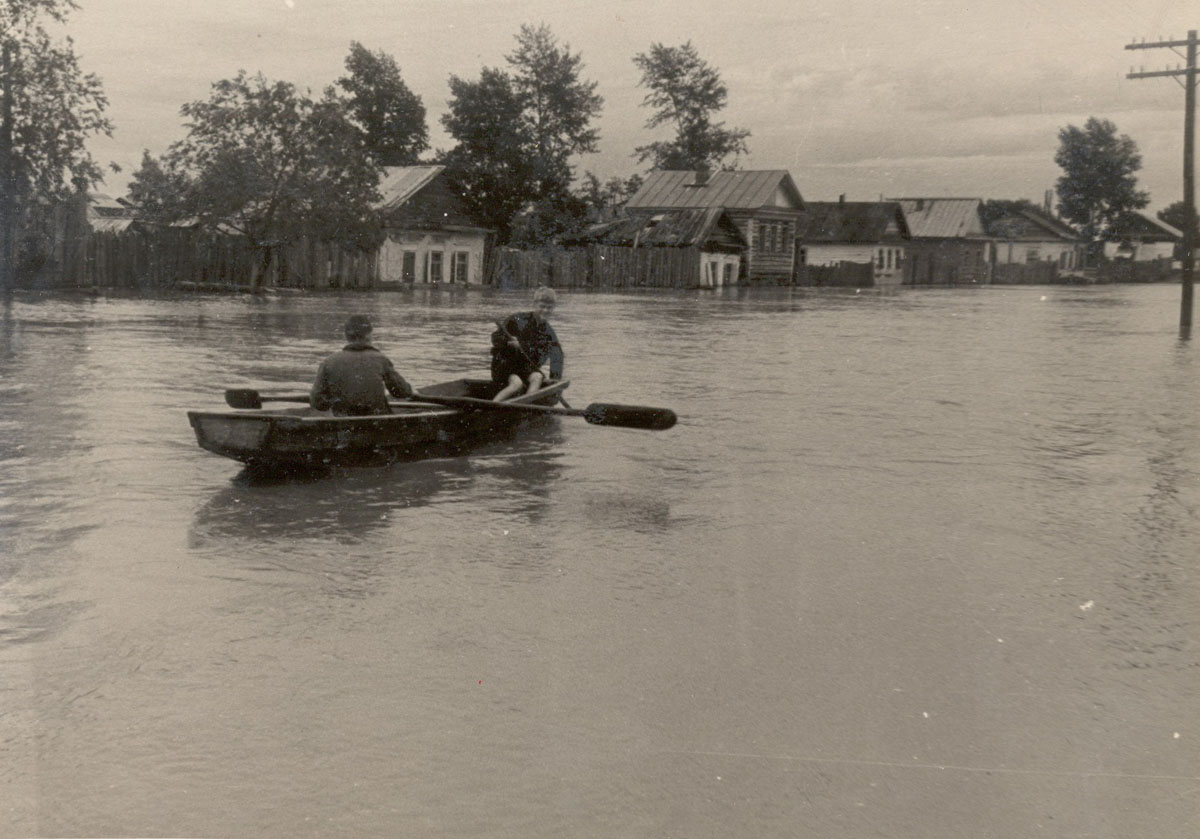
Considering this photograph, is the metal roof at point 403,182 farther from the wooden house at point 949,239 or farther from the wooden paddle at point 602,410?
the wooden paddle at point 602,410

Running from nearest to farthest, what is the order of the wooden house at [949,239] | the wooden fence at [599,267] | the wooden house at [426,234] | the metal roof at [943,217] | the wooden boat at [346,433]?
the wooden boat at [346,433] < the wooden house at [426,234] < the wooden fence at [599,267] < the wooden house at [949,239] < the metal roof at [943,217]

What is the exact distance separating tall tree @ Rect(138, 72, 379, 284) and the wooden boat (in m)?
33.2

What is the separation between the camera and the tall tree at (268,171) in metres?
42.2

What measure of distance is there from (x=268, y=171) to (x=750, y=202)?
30.7 m

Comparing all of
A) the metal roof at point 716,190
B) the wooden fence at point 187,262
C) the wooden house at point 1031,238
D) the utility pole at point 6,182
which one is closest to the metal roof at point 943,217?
the wooden house at point 1031,238

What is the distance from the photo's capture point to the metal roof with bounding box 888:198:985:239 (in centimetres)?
9194

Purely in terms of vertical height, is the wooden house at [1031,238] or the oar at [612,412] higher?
the wooden house at [1031,238]

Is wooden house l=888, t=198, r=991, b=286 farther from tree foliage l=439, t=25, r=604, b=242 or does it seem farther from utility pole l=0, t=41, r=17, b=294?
utility pole l=0, t=41, r=17, b=294

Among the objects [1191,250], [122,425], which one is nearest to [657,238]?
[1191,250]

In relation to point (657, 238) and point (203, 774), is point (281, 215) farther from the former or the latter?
point (203, 774)

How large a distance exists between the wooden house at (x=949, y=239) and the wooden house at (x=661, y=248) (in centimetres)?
2671

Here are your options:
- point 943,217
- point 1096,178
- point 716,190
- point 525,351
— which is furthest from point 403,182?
point 1096,178

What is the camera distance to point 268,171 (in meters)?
43.4

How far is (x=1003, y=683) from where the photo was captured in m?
5.20
